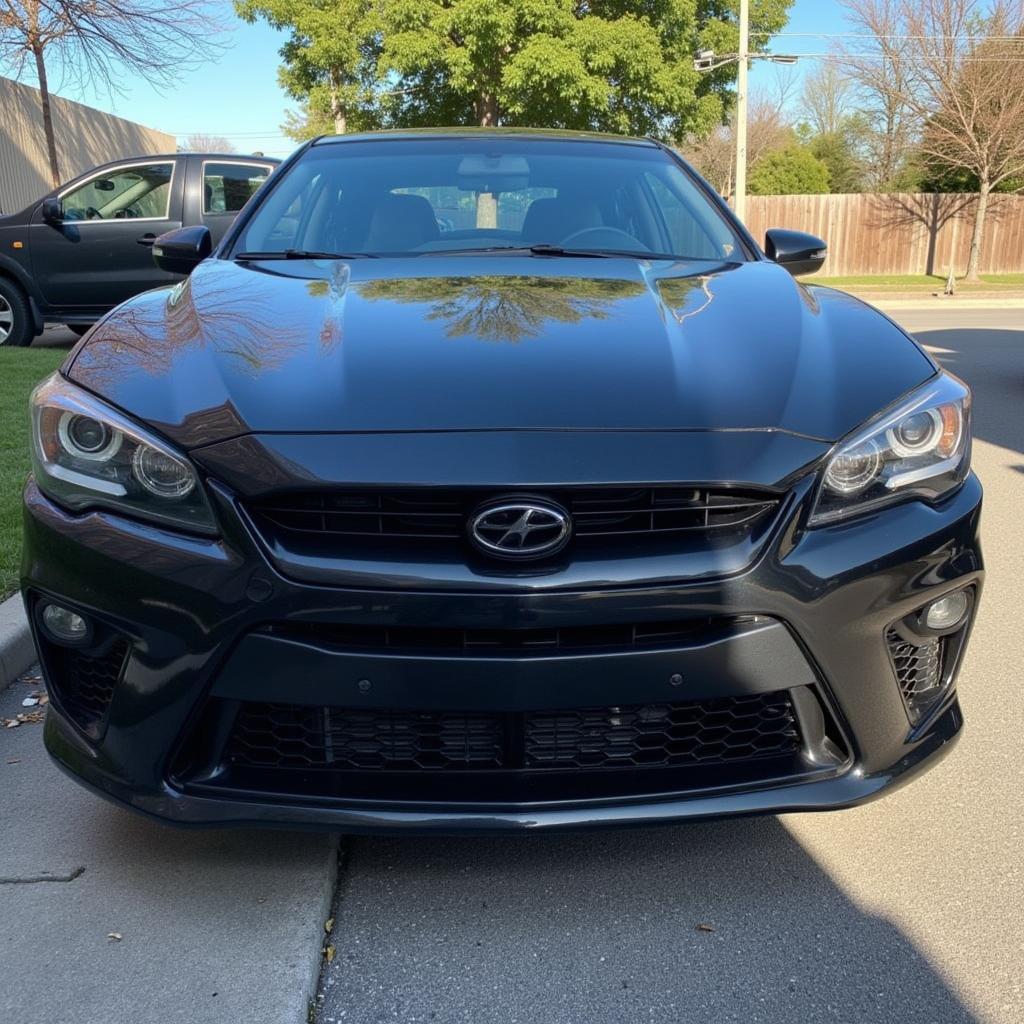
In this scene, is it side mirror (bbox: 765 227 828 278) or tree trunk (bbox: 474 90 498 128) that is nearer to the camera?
side mirror (bbox: 765 227 828 278)

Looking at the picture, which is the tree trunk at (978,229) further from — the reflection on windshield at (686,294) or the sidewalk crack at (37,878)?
the sidewalk crack at (37,878)

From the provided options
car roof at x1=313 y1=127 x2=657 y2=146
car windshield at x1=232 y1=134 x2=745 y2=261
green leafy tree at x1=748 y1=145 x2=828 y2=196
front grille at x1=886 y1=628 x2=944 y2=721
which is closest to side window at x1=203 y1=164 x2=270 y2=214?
car roof at x1=313 y1=127 x2=657 y2=146

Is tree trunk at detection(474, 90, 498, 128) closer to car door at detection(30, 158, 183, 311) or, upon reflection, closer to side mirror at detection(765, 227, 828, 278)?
car door at detection(30, 158, 183, 311)

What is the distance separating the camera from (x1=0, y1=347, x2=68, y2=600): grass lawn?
3841 millimetres

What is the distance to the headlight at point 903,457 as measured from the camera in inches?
74.4

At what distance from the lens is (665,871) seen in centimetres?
220

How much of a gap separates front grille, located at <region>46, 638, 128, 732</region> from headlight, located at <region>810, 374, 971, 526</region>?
4.38 feet

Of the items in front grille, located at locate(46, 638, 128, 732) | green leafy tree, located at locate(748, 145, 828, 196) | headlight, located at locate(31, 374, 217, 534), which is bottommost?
green leafy tree, located at locate(748, 145, 828, 196)

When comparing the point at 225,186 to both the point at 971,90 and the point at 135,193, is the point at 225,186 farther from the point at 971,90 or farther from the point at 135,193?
the point at 971,90

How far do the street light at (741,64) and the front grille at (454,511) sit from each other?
815 inches

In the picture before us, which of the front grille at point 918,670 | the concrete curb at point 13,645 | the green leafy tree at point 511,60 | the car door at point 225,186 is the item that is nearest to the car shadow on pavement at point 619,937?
the front grille at point 918,670

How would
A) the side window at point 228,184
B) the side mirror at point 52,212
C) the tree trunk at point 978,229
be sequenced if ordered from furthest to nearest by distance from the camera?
1. the tree trunk at point 978,229
2. the side window at point 228,184
3. the side mirror at point 52,212

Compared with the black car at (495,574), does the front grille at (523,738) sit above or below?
below

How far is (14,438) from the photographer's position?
554 cm
